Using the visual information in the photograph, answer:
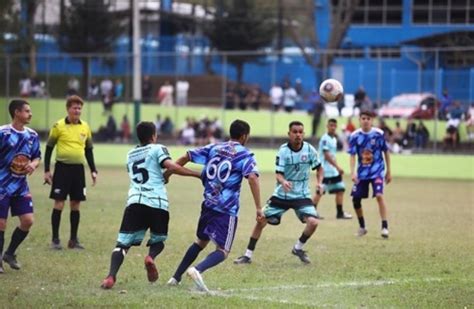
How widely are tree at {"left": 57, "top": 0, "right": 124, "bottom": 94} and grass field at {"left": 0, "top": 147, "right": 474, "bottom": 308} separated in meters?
29.3

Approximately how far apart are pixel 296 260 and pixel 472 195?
14096 mm

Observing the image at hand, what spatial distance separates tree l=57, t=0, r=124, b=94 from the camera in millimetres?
50656

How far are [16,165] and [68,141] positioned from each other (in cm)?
233

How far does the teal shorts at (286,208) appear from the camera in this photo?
46.1 feet

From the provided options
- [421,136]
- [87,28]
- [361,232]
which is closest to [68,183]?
[361,232]

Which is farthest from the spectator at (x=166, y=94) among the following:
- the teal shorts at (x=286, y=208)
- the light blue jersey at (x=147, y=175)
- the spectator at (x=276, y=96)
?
the light blue jersey at (x=147, y=175)

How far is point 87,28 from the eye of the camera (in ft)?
167

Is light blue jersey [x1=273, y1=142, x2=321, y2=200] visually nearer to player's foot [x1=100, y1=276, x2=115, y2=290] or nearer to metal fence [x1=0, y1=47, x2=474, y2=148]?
player's foot [x1=100, y1=276, x2=115, y2=290]

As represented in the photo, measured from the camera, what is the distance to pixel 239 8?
55125mm

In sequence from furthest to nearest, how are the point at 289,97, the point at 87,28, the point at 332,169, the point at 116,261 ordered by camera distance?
the point at 87,28 < the point at 289,97 < the point at 332,169 < the point at 116,261

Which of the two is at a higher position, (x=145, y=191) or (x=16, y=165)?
(x=16, y=165)

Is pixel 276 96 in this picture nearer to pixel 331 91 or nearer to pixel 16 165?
pixel 331 91

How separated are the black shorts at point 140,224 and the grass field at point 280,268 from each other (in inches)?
19.9

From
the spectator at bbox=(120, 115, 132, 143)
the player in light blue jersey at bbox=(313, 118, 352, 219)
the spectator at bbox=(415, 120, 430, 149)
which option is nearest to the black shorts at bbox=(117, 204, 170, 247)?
the player in light blue jersey at bbox=(313, 118, 352, 219)
